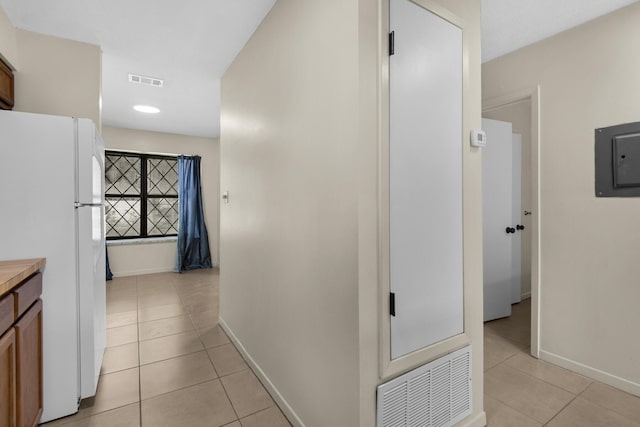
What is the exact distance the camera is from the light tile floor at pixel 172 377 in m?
1.79

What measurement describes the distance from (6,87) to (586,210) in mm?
4225

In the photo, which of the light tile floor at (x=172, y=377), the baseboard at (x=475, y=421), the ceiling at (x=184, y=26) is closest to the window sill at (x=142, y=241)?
the light tile floor at (x=172, y=377)

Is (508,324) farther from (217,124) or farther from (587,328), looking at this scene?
(217,124)

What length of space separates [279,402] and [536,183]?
2543 mm

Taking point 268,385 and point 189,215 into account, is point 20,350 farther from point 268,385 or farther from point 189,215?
point 189,215

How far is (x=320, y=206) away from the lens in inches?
58.5

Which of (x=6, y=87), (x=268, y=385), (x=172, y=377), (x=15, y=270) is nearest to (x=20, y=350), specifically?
(x=15, y=270)

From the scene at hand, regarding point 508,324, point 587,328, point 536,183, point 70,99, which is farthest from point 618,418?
point 70,99

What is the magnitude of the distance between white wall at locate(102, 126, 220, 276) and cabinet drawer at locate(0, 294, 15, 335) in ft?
14.0

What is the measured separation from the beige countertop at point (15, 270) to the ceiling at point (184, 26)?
5.43 feet

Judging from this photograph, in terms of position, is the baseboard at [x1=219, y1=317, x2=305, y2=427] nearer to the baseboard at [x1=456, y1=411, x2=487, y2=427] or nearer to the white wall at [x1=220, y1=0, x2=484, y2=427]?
the white wall at [x1=220, y1=0, x2=484, y2=427]

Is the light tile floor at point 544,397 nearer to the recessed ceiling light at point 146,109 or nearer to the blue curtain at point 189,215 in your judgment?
the recessed ceiling light at point 146,109

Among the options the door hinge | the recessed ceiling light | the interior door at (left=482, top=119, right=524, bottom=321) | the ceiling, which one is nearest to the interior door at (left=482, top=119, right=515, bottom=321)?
the interior door at (left=482, top=119, right=524, bottom=321)

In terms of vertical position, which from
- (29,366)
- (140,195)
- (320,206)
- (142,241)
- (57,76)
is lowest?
(29,366)
